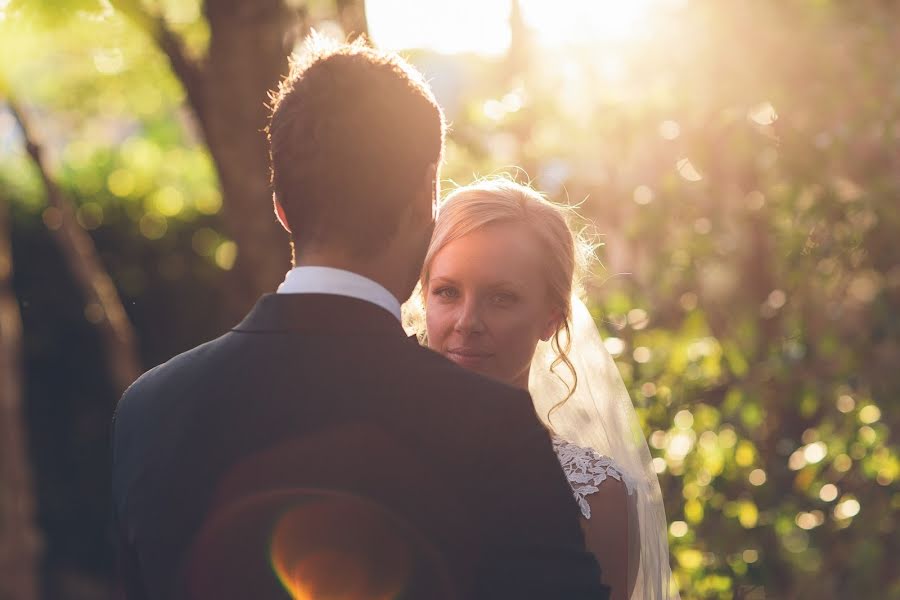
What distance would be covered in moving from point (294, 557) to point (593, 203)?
4.06 m

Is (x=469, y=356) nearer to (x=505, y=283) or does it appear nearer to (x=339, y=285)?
(x=505, y=283)

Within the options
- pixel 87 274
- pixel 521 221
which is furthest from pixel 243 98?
pixel 87 274

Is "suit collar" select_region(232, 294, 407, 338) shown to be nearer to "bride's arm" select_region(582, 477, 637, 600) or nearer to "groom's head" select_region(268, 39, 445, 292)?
"groom's head" select_region(268, 39, 445, 292)

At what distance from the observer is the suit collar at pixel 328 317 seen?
1899 mm

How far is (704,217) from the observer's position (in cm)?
549

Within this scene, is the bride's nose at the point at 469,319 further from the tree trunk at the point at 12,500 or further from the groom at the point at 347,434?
the tree trunk at the point at 12,500

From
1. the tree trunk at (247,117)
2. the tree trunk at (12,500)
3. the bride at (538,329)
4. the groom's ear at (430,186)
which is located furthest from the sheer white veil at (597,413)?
the tree trunk at (12,500)

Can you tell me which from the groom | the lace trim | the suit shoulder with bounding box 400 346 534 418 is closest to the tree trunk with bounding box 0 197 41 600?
the lace trim

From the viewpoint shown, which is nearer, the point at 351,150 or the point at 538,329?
the point at 351,150

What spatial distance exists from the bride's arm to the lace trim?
0.05ft

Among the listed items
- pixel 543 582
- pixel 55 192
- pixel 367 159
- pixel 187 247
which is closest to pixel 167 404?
pixel 367 159

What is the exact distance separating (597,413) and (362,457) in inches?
68.7

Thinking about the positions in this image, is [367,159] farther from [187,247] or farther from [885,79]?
[187,247]

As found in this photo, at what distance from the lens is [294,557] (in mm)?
1817
